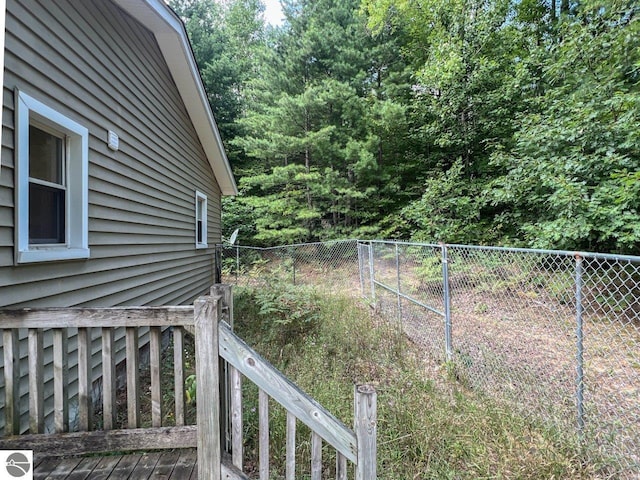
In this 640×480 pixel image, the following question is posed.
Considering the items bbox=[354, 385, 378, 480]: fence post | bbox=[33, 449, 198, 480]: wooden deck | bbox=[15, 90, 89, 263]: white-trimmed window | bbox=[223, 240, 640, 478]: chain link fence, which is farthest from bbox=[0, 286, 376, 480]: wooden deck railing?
bbox=[223, 240, 640, 478]: chain link fence

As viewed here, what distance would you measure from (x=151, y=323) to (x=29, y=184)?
1889 mm

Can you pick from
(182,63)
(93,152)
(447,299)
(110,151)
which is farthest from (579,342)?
(182,63)

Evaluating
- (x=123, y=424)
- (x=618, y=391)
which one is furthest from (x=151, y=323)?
(x=618, y=391)

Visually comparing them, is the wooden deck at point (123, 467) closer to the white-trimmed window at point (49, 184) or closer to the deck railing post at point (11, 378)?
the deck railing post at point (11, 378)

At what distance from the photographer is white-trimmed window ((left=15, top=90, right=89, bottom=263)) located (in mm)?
2285

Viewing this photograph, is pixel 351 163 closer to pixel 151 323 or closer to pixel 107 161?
pixel 107 161

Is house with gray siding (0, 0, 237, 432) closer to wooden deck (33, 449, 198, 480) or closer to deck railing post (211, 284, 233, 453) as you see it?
wooden deck (33, 449, 198, 480)

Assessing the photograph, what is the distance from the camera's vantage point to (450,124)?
32.3 ft

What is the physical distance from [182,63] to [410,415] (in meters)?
5.72

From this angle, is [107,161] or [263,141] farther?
[263,141]

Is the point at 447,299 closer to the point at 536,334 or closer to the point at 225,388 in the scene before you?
the point at 536,334

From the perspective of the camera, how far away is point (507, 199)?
7344mm

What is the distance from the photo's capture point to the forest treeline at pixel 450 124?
5.75 metres

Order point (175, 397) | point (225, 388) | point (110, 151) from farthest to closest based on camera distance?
1. point (110, 151)
2. point (225, 388)
3. point (175, 397)
